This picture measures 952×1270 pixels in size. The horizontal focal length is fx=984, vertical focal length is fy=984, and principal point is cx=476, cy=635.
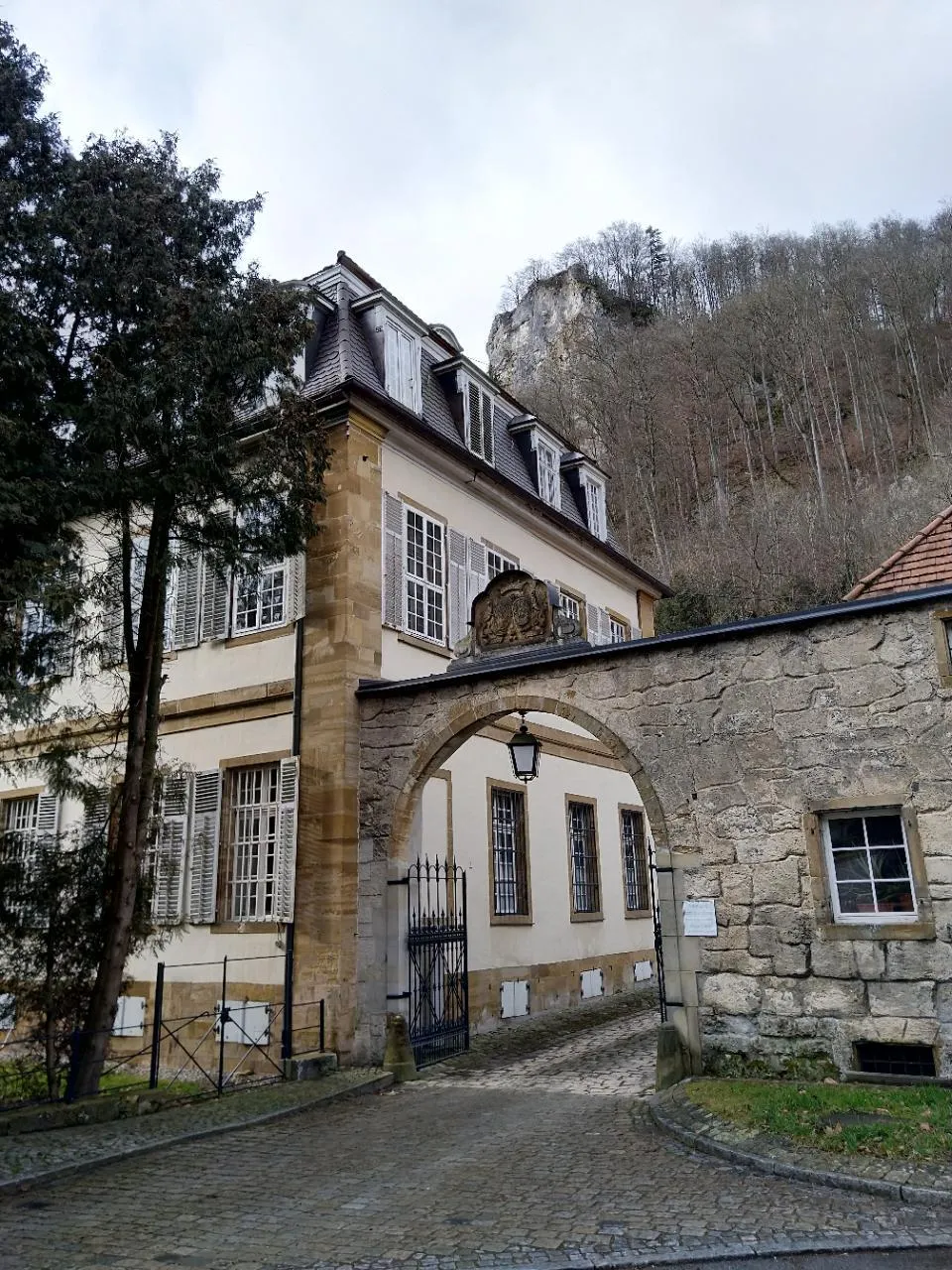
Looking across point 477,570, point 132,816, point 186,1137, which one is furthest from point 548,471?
point 186,1137

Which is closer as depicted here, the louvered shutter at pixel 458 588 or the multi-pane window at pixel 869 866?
the multi-pane window at pixel 869 866

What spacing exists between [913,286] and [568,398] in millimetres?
15523

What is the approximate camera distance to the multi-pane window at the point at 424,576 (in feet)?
41.7

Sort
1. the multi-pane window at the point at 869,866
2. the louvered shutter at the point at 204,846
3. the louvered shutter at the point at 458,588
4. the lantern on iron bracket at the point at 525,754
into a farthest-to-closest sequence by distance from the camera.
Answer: the louvered shutter at the point at 458,588
the louvered shutter at the point at 204,846
the lantern on iron bracket at the point at 525,754
the multi-pane window at the point at 869,866

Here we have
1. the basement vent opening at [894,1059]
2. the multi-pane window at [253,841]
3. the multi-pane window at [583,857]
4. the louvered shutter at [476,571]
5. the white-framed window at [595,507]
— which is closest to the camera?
the basement vent opening at [894,1059]

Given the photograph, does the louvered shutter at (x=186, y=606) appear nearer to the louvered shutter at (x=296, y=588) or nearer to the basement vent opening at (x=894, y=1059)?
the louvered shutter at (x=296, y=588)

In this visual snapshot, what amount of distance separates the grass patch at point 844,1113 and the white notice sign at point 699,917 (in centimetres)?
117

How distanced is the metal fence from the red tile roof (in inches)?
318

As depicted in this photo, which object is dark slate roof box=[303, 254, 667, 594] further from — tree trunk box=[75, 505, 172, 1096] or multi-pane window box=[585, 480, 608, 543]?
tree trunk box=[75, 505, 172, 1096]

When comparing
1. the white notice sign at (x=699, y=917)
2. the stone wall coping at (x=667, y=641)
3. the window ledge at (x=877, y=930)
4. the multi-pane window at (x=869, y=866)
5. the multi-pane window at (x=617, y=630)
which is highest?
the multi-pane window at (x=617, y=630)

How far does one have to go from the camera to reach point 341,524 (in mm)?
11562

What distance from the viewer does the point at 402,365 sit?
1359cm

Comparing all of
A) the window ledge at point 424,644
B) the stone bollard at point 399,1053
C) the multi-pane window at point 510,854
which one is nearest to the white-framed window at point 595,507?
the multi-pane window at point 510,854

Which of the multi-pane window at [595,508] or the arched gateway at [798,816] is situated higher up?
the multi-pane window at [595,508]
